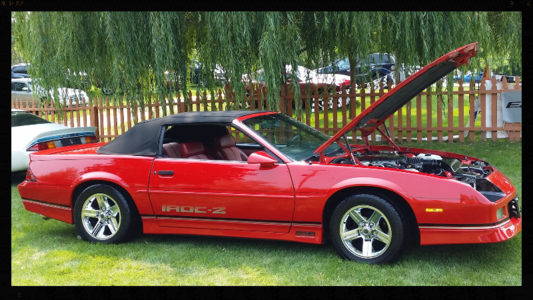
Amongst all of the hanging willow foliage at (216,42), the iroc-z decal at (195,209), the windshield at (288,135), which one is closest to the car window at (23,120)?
the hanging willow foliage at (216,42)

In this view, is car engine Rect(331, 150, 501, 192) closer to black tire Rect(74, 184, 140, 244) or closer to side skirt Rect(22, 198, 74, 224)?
black tire Rect(74, 184, 140, 244)

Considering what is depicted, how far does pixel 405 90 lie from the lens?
445 cm

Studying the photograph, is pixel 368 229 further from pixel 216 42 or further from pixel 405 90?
pixel 216 42

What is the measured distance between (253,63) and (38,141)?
379 centimetres

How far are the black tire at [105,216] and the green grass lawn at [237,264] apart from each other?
0.11 metres

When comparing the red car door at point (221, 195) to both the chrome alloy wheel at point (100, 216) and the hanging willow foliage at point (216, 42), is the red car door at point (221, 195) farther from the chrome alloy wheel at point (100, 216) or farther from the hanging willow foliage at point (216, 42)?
the hanging willow foliage at point (216, 42)

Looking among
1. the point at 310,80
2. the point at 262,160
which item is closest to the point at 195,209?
the point at 262,160

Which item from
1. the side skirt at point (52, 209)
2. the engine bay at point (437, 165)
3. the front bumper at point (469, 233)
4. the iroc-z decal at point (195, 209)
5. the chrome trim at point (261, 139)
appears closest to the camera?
the front bumper at point (469, 233)

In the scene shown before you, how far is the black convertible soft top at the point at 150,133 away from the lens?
4.71 metres

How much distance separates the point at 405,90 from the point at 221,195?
204cm

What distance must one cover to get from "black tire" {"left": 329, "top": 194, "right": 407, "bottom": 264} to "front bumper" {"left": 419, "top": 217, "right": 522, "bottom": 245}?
8.1 inches

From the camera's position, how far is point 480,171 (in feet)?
14.6

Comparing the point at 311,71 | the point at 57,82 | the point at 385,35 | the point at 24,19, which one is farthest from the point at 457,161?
the point at 24,19

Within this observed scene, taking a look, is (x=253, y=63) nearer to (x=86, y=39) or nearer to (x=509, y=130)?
(x=86, y=39)
